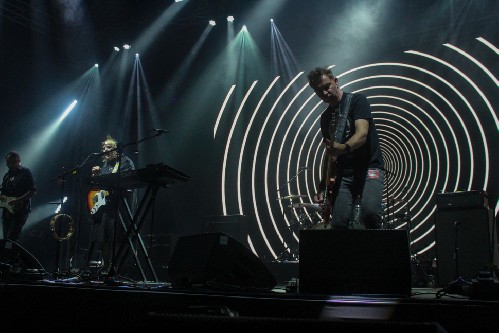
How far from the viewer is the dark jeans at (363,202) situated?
3699 millimetres

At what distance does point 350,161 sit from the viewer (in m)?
3.89

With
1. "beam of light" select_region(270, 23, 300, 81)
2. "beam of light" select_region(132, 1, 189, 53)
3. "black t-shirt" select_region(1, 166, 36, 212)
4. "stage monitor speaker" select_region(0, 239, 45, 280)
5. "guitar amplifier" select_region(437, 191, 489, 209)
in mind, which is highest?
"beam of light" select_region(132, 1, 189, 53)

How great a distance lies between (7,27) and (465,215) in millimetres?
10878

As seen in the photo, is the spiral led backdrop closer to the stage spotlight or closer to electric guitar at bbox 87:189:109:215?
electric guitar at bbox 87:189:109:215

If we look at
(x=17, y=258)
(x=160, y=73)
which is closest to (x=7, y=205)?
(x=17, y=258)

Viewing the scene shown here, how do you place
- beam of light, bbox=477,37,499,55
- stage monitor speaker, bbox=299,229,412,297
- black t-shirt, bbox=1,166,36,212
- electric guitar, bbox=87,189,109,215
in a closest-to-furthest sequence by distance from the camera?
1. stage monitor speaker, bbox=299,229,412,297
2. electric guitar, bbox=87,189,109,215
3. black t-shirt, bbox=1,166,36,212
4. beam of light, bbox=477,37,499,55

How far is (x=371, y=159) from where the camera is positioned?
12.6 feet

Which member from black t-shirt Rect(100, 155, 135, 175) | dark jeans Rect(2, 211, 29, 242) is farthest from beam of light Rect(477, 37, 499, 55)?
dark jeans Rect(2, 211, 29, 242)

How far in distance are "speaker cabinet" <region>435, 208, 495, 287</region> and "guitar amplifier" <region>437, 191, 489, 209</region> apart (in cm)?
7

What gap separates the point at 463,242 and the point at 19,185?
7.65 metres

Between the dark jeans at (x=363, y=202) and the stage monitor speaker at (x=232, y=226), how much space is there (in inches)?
223

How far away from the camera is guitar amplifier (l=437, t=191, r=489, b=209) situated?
20.6ft

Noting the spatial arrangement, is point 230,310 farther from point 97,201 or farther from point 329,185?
point 97,201

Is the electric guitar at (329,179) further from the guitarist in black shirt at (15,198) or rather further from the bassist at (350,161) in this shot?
the guitarist in black shirt at (15,198)
